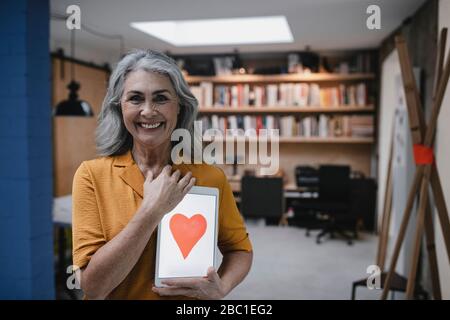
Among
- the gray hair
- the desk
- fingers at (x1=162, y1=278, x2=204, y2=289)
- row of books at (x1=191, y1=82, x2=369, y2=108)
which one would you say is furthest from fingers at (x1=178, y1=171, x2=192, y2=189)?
the desk

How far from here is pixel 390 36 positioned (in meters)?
4.74

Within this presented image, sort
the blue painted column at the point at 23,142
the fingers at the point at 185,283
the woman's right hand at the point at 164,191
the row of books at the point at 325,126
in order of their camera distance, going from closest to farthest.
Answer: the woman's right hand at the point at 164,191 → the fingers at the point at 185,283 → the blue painted column at the point at 23,142 → the row of books at the point at 325,126

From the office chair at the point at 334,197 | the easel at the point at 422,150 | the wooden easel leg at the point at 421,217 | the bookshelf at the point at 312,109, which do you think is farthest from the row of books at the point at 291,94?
the wooden easel leg at the point at 421,217

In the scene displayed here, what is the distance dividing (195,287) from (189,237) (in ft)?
0.35

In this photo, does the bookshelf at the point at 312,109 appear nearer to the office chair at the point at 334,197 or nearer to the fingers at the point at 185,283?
the office chair at the point at 334,197

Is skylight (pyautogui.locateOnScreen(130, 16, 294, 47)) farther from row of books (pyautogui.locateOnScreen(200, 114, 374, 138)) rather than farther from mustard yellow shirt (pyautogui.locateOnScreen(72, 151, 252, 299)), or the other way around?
mustard yellow shirt (pyautogui.locateOnScreen(72, 151, 252, 299))

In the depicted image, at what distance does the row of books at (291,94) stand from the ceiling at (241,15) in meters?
0.67

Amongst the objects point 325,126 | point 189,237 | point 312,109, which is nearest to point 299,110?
point 312,109

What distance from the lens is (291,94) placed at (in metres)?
5.67

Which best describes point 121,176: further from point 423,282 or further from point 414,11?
point 414,11

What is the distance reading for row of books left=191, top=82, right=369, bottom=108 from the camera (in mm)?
5448

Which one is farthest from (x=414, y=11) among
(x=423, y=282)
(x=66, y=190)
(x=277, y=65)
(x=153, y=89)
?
(x=66, y=190)

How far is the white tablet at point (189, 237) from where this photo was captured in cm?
95
